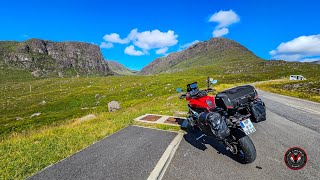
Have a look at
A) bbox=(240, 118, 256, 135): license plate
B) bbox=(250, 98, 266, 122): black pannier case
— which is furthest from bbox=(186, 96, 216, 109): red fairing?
bbox=(240, 118, 256, 135): license plate

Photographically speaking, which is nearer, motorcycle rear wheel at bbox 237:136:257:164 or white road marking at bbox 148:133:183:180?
white road marking at bbox 148:133:183:180

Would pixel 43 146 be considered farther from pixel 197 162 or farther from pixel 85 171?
pixel 197 162

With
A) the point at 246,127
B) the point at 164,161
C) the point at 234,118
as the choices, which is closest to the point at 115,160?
the point at 164,161

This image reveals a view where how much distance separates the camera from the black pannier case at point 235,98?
24.5ft

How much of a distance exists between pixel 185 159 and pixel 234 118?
210cm

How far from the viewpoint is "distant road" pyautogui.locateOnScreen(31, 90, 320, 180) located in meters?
6.10

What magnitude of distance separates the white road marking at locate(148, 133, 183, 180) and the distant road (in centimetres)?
11

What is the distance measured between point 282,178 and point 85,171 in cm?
551

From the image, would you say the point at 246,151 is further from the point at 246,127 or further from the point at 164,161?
the point at 164,161

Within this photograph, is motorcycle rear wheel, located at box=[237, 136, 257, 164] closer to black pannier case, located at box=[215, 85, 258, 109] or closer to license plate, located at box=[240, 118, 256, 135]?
license plate, located at box=[240, 118, 256, 135]

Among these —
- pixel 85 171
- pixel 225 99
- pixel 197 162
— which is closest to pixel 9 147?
pixel 85 171

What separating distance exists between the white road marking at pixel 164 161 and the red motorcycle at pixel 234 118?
1.39 metres

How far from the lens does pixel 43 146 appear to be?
29.7ft

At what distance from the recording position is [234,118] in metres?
6.95
